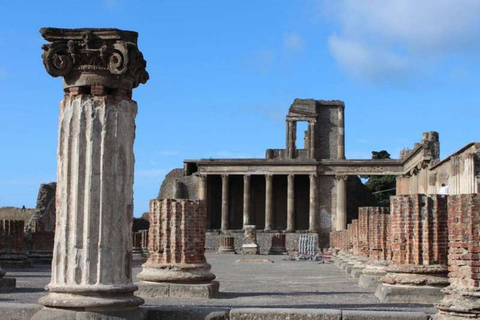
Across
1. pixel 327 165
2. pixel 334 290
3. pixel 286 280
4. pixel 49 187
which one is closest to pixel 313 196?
pixel 327 165

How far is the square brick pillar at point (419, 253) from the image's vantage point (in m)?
10.4

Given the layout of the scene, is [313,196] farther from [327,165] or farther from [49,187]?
[49,187]

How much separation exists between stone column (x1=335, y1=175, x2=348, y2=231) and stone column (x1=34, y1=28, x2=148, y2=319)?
134ft

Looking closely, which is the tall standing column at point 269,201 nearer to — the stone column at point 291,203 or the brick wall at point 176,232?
the stone column at point 291,203

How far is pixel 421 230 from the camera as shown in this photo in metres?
10.7

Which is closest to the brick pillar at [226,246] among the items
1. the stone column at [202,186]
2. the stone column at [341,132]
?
the stone column at [202,186]

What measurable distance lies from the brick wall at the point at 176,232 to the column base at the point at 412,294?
3.01 m

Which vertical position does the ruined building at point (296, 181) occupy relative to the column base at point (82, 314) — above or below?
above

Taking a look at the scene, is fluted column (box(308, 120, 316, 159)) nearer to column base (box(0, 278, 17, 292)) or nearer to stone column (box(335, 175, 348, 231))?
stone column (box(335, 175, 348, 231))

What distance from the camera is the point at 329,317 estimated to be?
7.19 m

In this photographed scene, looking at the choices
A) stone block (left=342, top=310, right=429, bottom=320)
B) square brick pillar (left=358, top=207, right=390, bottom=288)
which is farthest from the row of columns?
stone block (left=342, top=310, right=429, bottom=320)

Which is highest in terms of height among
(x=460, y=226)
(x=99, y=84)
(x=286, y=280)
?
(x=99, y=84)

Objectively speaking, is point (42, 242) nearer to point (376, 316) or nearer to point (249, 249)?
point (249, 249)

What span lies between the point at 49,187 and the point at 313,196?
59.9ft
